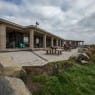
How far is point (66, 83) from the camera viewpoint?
468cm

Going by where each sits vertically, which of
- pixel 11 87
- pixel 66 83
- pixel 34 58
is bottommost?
pixel 66 83

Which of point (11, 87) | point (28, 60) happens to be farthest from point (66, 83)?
point (28, 60)

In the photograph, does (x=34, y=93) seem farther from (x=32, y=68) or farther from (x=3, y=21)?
(x=3, y=21)

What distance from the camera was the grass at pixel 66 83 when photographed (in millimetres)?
4199

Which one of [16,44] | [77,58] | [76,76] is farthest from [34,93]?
[16,44]

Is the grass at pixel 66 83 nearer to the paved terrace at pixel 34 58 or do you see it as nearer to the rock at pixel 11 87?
the rock at pixel 11 87

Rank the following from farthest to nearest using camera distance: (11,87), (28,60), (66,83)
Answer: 1. (28,60)
2. (66,83)
3. (11,87)

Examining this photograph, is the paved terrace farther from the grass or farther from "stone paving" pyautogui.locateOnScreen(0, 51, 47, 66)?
the grass

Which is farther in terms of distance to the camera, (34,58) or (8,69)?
(34,58)

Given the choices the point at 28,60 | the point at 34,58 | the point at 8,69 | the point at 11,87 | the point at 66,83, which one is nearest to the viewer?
the point at 11,87

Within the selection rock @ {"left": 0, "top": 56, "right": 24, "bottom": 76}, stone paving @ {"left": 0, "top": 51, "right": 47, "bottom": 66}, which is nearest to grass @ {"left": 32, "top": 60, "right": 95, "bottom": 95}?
rock @ {"left": 0, "top": 56, "right": 24, "bottom": 76}

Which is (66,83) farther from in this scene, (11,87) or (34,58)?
(34,58)

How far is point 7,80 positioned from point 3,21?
9.39 m

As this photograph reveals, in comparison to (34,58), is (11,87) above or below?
below
